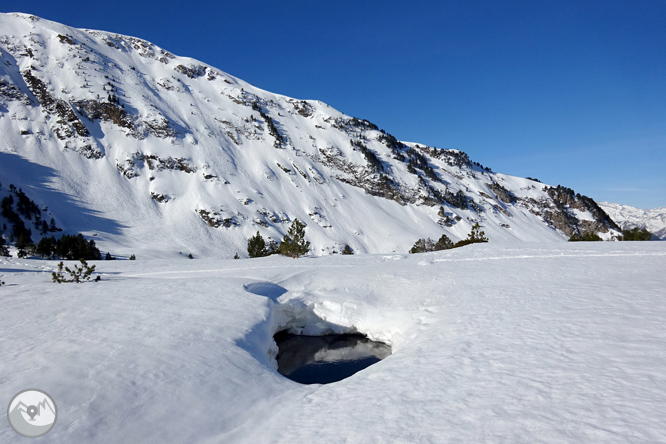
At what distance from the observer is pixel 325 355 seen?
555 inches

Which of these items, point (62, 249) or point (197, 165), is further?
point (197, 165)

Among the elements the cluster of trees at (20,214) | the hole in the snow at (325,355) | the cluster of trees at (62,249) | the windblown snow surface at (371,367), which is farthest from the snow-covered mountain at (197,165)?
the windblown snow surface at (371,367)

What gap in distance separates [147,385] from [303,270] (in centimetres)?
1330

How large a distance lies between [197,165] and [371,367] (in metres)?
95.3

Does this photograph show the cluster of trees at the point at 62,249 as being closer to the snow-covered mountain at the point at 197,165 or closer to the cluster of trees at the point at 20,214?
the snow-covered mountain at the point at 197,165

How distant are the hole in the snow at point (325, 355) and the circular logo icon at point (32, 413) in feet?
24.8

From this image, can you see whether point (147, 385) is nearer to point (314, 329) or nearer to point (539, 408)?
point (539, 408)

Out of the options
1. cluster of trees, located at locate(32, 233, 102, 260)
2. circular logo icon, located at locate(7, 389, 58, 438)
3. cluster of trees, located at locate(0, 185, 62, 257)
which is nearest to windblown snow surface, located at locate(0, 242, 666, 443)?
circular logo icon, located at locate(7, 389, 58, 438)

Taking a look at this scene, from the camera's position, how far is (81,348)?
24.2 ft

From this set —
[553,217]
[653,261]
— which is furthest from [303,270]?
[553,217]

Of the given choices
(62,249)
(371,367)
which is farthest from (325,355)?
(62,249)

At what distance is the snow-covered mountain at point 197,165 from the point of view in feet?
243

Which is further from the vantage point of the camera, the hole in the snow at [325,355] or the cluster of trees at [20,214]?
the cluster of trees at [20,214]

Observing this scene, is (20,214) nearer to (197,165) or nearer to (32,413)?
(197,165)
